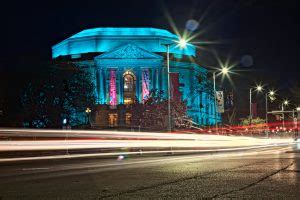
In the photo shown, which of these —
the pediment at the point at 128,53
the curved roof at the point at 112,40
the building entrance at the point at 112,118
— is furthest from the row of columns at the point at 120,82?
the building entrance at the point at 112,118

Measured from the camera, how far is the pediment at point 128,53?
109 meters

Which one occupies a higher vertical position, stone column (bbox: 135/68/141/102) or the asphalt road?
stone column (bbox: 135/68/141/102)

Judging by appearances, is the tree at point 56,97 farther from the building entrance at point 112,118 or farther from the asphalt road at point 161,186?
the asphalt road at point 161,186

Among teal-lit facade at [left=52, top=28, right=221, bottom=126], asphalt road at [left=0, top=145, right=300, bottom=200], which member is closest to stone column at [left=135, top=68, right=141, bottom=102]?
teal-lit facade at [left=52, top=28, right=221, bottom=126]

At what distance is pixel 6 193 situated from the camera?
35.7 ft

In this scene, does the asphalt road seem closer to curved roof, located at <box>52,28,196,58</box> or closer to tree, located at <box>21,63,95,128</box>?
tree, located at <box>21,63,95,128</box>

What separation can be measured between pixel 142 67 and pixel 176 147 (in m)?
75.8

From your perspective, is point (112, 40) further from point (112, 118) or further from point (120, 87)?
point (112, 118)

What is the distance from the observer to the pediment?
4299 inches

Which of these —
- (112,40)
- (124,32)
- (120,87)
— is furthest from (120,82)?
(124,32)

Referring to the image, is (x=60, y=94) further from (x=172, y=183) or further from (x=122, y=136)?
(x=172, y=183)

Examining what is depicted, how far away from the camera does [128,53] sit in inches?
4338

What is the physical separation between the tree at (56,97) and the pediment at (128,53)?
28437mm

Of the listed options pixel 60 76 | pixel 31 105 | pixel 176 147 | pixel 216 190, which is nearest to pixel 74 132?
pixel 176 147
